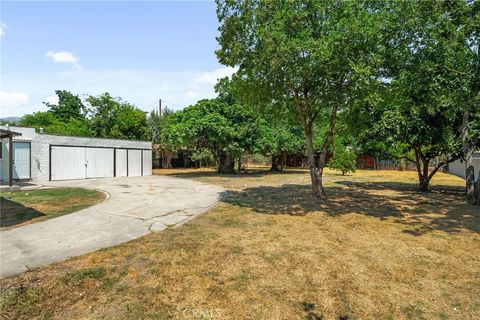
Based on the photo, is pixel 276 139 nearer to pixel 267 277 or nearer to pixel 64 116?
pixel 267 277

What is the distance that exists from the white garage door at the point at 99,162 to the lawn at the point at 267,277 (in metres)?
14.6

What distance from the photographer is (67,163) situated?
17344mm

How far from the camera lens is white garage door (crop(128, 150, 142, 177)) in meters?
21.0

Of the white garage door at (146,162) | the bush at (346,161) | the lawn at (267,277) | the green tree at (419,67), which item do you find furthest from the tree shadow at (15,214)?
the bush at (346,161)

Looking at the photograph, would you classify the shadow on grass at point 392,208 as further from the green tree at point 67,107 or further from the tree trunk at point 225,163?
the green tree at point 67,107

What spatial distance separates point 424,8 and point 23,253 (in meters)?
12.1

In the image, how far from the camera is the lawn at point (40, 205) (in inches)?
277

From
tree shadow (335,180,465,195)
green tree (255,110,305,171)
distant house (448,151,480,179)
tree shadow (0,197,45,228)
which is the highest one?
green tree (255,110,305,171)

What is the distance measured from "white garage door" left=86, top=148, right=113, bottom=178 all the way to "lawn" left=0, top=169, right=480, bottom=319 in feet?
48.1

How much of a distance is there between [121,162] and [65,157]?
384 cm

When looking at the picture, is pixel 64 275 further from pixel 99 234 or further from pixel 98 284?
pixel 99 234

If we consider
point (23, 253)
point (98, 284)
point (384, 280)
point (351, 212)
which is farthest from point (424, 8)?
point (23, 253)

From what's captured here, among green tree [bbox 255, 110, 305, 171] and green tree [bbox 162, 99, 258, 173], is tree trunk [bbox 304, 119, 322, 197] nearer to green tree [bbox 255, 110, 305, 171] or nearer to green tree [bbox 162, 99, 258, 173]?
green tree [bbox 255, 110, 305, 171]

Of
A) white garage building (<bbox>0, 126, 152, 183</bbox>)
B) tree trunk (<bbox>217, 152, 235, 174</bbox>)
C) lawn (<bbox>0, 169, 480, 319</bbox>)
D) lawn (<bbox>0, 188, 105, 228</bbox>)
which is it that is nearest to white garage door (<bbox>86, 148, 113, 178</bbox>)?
white garage building (<bbox>0, 126, 152, 183</bbox>)
